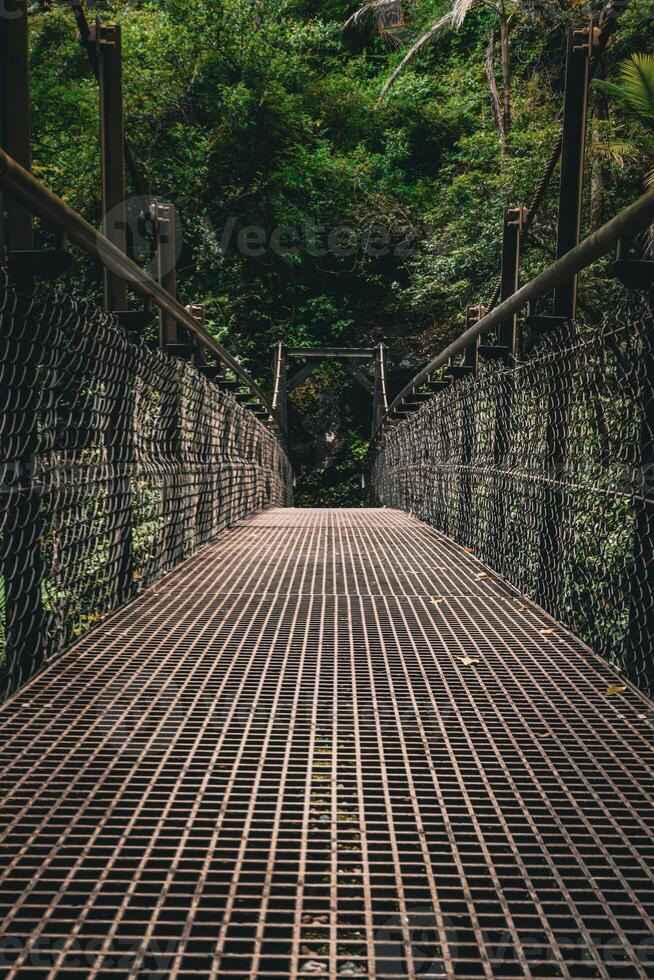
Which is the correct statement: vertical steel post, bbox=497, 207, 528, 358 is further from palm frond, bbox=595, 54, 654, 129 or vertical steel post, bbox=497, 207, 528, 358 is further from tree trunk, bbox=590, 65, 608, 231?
tree trunk, bbox=590, 65, 608, 231

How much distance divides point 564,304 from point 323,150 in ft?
49.1

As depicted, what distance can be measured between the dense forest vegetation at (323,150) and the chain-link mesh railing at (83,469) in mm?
8665

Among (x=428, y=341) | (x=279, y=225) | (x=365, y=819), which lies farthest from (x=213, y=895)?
(x=279, y=225)

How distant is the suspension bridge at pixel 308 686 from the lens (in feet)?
3.43

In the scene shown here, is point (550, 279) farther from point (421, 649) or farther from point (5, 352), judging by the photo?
point (5, 352)

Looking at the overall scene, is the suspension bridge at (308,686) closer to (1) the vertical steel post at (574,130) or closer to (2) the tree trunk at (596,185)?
(1) the vertical steel post at (574,130)

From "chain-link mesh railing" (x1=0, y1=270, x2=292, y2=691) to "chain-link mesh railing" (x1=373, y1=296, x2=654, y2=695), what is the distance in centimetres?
134

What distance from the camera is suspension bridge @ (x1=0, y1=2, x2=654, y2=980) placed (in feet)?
3.43

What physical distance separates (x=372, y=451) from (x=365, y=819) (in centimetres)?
1203

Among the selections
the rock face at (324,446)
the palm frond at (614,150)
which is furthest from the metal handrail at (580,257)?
the rock face at (324,446)

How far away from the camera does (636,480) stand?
1.82 meters

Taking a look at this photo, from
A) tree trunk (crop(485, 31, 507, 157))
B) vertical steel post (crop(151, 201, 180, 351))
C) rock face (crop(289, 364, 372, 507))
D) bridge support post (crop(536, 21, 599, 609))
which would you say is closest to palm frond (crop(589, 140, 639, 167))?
tree trunk (crop(485, 31, 507, 157))

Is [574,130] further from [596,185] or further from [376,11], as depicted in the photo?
[376,11]

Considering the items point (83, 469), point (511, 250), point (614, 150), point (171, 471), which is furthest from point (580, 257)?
point (614, 150)
